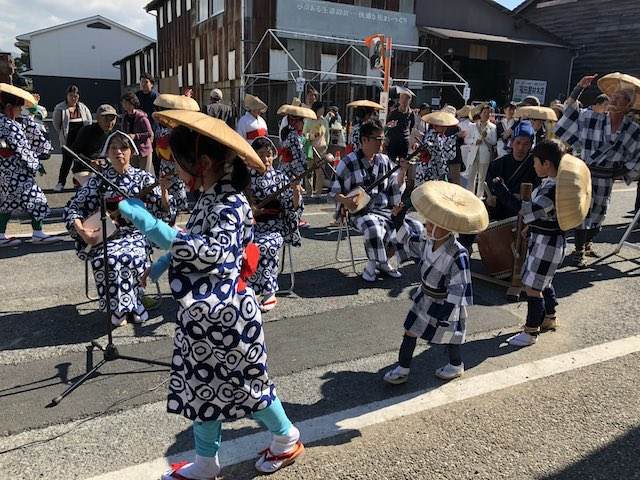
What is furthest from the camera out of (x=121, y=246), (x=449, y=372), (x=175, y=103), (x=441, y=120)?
(x=441, y=120)

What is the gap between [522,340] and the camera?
4.13 metres

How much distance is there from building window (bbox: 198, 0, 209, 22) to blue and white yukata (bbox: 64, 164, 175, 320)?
836 inches

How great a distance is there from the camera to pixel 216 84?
22188 millimetres

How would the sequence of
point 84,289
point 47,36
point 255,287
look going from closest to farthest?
point 255,287
point 84,289
point 47,36

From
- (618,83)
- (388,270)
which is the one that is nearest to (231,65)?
(618,83)

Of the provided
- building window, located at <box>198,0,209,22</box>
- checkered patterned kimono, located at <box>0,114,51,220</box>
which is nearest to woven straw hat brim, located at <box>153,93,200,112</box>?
checkered patterned kimono, located at <box>0,114,51,220</box>

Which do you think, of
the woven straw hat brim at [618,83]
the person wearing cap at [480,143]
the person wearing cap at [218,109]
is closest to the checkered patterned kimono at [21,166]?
the person wearing cap at [218,109]

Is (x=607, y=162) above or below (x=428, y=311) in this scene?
above

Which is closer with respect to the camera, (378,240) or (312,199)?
(378,240)

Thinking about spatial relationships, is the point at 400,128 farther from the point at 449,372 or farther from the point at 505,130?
the point at 449,372

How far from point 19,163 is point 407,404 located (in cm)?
556

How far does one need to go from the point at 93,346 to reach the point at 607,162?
240 inches

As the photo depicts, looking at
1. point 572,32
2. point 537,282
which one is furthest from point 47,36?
point 537,282

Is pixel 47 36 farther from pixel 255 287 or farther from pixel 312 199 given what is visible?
pixel 255 287
